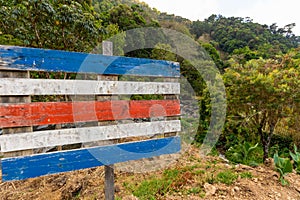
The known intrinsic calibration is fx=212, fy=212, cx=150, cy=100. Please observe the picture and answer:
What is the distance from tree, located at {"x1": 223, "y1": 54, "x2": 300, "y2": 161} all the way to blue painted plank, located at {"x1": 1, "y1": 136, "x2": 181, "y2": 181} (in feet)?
11.3

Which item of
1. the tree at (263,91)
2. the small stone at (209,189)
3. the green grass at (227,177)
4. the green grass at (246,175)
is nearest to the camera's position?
the small stone at (209,189)

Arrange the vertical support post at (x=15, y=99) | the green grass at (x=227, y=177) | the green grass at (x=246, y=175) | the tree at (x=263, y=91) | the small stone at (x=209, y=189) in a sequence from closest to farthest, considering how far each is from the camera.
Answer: the vertical support post at (x=15, y=99), the small stone at (x=209, y=189), the green grass at (x=227, y=177), the green grass at (x=246, y=175), the tree at (x=263, y=91)

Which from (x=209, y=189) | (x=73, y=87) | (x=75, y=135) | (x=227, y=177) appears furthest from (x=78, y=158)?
(x=227, y=177)

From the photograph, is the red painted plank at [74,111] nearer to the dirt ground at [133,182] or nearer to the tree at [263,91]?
the dirt ground at [133,182]

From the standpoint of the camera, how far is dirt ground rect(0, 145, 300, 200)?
2506 millimetres

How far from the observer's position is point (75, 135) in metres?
1.68

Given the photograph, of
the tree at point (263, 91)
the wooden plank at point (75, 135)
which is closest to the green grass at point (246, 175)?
the wooden plank at point (75, 135)

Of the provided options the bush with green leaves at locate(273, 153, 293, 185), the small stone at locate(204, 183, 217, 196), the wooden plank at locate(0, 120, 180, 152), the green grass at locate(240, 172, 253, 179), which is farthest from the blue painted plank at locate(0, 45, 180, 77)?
the bush with green leaves at locate(273, 153, 293, 185)

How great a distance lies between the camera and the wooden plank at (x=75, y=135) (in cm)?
147

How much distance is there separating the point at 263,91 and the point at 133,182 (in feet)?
11.6

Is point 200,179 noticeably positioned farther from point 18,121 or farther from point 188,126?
point 188,126

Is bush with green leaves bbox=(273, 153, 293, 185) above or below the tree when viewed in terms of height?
below

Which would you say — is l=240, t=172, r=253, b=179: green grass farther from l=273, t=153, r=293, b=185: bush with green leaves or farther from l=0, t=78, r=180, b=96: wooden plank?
l=0, t=78, r=180, b=96: wooden plank

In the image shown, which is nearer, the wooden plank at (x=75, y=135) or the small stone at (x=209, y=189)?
the wooden plank at (x=75, y=135)
